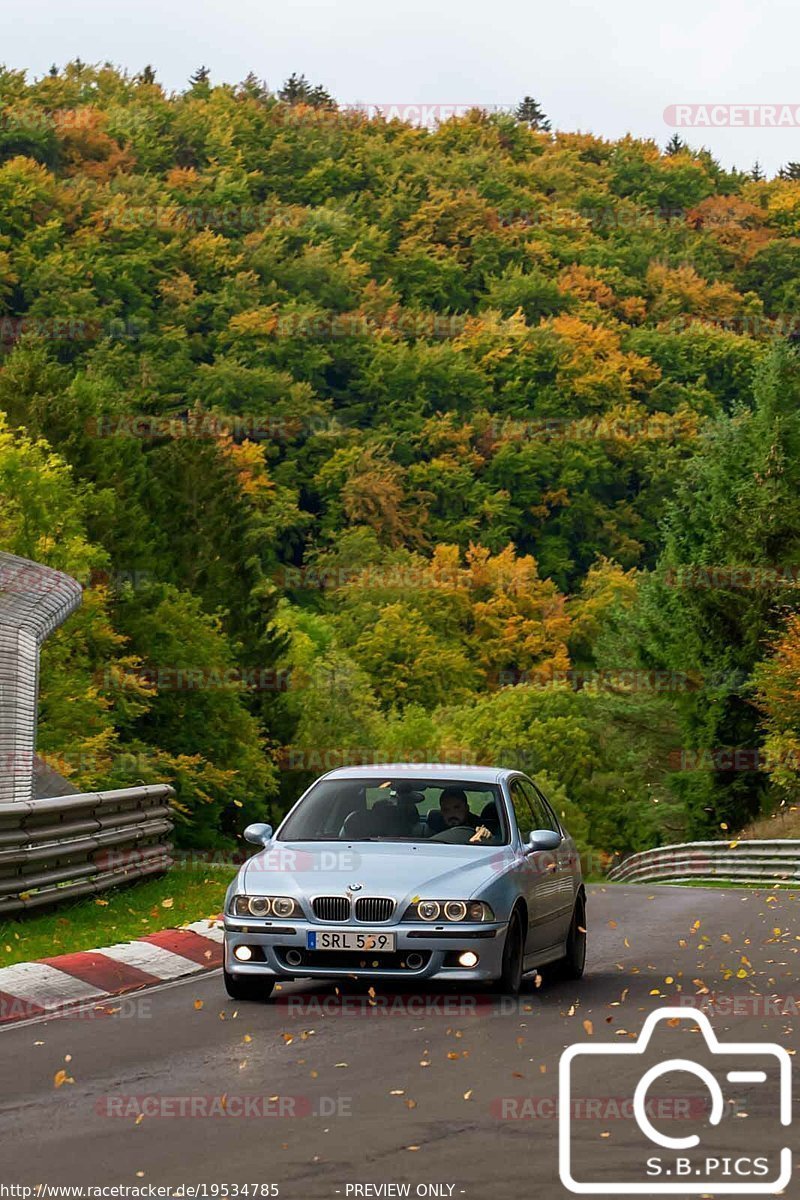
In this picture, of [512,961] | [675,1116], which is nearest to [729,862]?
[512,961]

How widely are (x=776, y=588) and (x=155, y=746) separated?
60.7 feet

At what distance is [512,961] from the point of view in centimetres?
1319

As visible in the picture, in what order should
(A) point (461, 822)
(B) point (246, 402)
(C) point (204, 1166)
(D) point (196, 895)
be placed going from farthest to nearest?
(B) point (246, 402), (D) point (196, 895), (A) point (461, 822), (C) point (204, 1166)

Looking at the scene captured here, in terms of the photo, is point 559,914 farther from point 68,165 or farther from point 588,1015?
point 68,165

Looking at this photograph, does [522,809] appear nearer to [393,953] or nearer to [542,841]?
[542,841]

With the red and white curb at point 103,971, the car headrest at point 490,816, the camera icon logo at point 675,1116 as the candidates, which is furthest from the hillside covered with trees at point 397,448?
the camera icon logo at point 675,1116

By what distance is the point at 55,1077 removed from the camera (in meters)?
9.93

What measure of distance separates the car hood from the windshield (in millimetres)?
203

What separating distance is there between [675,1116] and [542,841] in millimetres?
5484

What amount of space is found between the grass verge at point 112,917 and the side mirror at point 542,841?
338 centimetres

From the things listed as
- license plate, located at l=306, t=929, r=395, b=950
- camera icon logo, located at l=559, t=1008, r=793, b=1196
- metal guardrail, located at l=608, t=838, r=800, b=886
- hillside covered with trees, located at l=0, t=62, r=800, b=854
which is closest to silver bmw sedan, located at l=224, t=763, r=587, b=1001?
license plate, located at l=306, t=929, r=395, b=950

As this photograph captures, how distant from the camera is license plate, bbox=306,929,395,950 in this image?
12.8 m

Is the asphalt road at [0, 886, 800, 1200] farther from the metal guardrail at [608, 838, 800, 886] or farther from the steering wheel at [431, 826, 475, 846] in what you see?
the metal guardrail at [608, 838, 800, 886]

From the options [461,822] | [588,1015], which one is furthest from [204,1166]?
[461,822]
